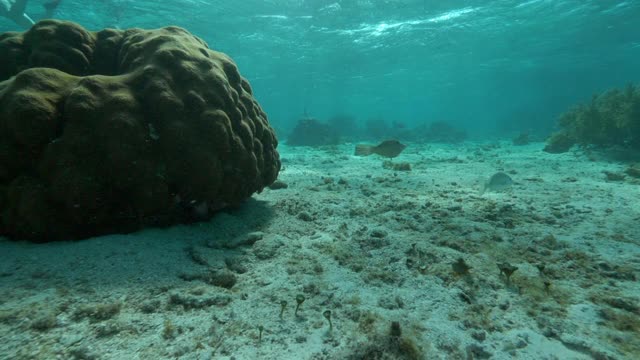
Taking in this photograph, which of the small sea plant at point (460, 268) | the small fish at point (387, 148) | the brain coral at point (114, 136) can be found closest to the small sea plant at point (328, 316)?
the small sea plant at point (460, 268)

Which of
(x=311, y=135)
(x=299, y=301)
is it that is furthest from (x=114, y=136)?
(x=311, y=135)

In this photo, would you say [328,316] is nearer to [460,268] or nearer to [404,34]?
[460,268]

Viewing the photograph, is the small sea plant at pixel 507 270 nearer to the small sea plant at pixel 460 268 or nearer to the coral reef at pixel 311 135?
the small sea plant at pixel 460 268

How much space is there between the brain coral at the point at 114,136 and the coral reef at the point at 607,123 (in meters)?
17.2

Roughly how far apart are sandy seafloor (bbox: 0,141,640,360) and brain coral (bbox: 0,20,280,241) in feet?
1.33

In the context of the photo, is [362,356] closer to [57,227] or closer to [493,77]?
[57,227]

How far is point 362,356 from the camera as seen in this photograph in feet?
8.87

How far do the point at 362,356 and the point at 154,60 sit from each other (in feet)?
17.5

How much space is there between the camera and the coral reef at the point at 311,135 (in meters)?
25.4

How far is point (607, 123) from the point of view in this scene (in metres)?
15.0

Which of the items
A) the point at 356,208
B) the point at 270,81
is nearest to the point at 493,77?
the point at 270,81

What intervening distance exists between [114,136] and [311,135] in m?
21.6

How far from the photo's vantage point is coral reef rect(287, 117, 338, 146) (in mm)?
25422

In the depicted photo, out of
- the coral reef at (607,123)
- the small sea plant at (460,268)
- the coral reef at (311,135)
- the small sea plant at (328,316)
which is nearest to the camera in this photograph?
the small sea plant at (328,316)
